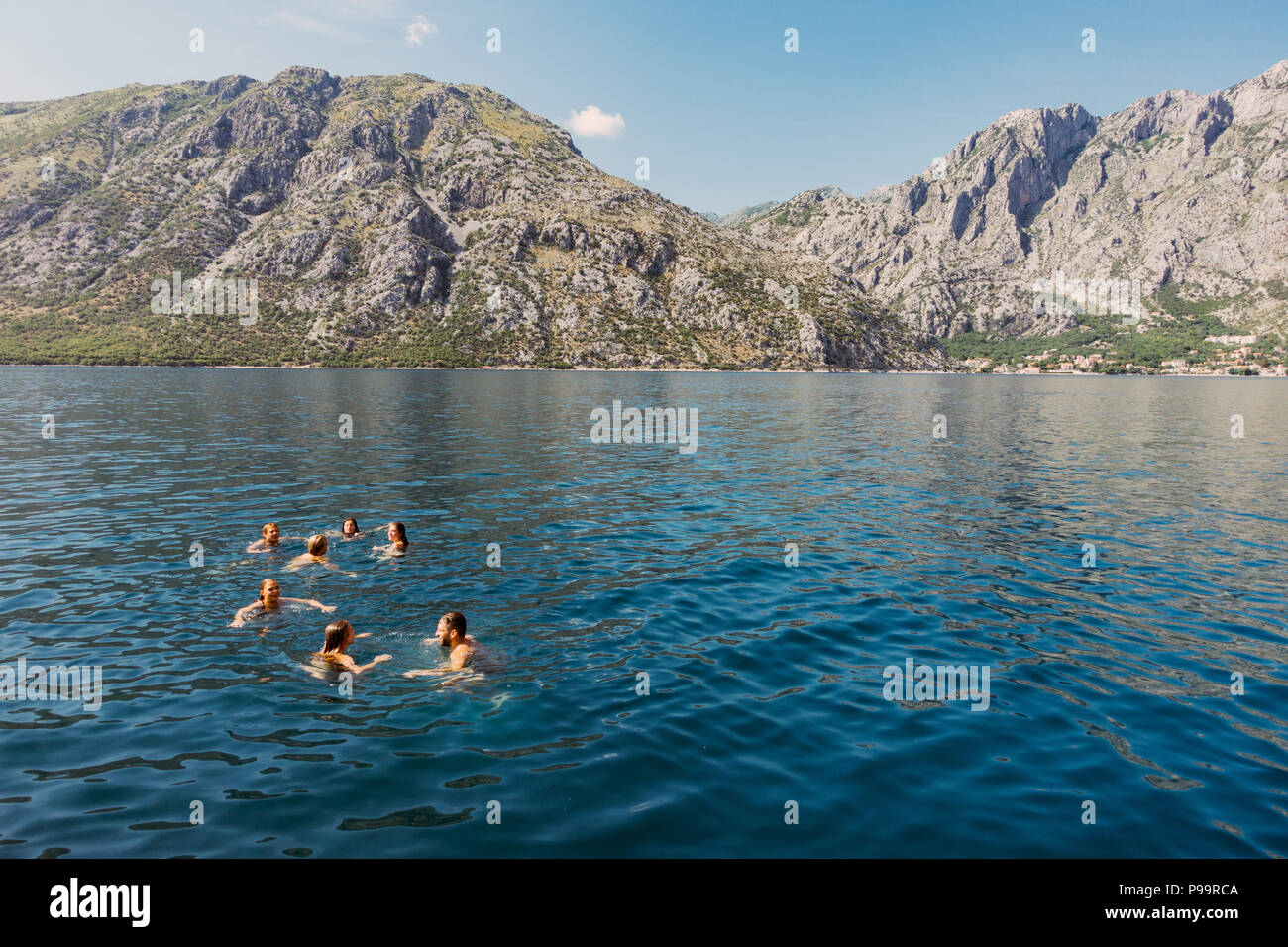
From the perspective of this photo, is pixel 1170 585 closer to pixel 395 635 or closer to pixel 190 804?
pixel 395 635

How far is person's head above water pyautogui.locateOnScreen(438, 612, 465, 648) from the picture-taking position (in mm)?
13438

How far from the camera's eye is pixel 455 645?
536 inches

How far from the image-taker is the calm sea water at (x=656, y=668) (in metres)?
8.52

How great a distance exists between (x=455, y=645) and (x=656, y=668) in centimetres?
438

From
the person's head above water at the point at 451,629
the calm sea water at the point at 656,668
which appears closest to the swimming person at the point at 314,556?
the calm sea water at the point at 656,668

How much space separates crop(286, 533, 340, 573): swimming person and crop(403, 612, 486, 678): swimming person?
8037mm

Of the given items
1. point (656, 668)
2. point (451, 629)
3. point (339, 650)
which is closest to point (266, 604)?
point (339, 650)

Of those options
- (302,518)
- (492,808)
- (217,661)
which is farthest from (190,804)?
(302,518)

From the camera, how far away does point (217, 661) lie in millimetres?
13336

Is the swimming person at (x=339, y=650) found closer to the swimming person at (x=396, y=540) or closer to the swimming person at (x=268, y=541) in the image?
the swimming person at (x=396, y=540)

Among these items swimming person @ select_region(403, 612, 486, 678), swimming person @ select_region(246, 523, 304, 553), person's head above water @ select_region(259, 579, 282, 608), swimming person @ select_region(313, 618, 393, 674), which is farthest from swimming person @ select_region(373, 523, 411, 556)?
swimming person @ select_region(403, 612, 486, 678)

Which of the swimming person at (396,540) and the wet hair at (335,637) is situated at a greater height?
the swimming person at (396,540)

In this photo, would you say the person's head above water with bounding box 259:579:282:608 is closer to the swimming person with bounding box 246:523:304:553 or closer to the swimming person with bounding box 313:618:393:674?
the swimming person with bounding box 313:618:393:674

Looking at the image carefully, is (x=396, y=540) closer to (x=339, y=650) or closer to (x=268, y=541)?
(x=268, y=541)
